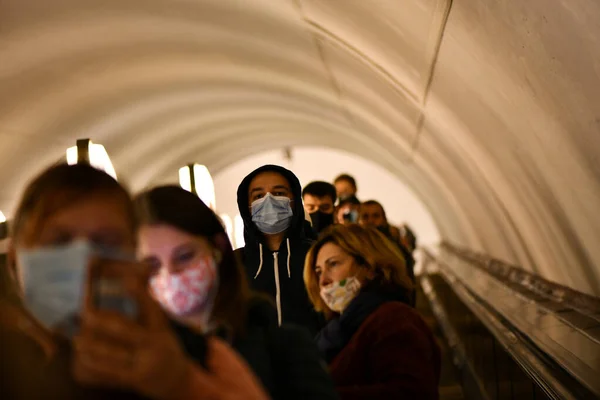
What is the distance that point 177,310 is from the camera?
2199 mm

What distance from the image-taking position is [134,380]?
52.7 inches

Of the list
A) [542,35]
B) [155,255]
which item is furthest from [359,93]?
[155,255]

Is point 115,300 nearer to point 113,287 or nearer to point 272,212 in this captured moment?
point 113,287

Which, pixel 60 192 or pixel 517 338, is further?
pixel 517 338

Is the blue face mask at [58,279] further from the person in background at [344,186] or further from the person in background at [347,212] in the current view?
the person in background at [344,186]

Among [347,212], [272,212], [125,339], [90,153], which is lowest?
[125,339]

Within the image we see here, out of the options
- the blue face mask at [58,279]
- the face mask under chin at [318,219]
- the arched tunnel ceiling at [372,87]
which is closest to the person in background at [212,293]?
the blue face mask at [58,279]

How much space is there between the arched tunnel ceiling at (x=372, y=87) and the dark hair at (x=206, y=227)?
1.41 m

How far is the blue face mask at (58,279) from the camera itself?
1.41 m

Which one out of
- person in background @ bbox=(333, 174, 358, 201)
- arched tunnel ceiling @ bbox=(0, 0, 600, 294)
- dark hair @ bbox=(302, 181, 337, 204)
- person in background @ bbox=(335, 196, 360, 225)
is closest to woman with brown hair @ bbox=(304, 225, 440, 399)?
arched tunnel ceiling @ bbox=(0, 0, 600, 294)

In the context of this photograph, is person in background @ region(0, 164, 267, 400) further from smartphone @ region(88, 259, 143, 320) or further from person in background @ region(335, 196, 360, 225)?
person in background @ region(335, 196, 360, 225)

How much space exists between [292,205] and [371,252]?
2.70 feet

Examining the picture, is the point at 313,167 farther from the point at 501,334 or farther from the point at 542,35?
the point at 542,35

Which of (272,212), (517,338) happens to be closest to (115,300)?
(272,212)
